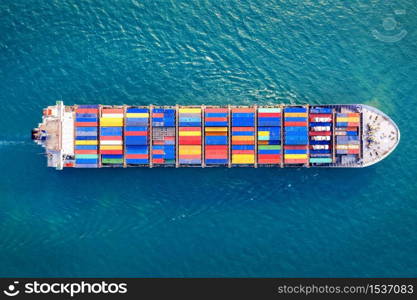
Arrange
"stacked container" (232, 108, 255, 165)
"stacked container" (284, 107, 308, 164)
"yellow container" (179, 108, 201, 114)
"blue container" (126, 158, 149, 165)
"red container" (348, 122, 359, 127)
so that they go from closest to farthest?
"stacked container" (284, 107, 308, 164) → "red container" (348, 122, 359, 127) → "stacked container" (232, 108, 255, 165) → "blue container" (126, 158, 149, 165) → "yellow container" (179, 108, 201, 114)

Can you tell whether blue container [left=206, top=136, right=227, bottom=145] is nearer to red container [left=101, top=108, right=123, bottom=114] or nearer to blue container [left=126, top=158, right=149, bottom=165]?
blue container [left=126, top=158, right=149, bottom=165]

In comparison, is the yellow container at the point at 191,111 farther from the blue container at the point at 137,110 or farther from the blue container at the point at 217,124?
the blue container at the point at 137,110

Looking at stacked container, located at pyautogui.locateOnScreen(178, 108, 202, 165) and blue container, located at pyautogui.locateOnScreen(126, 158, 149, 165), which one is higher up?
stacked container, located at pyautogui.locateOnScreen(178, 108, 202, 165)

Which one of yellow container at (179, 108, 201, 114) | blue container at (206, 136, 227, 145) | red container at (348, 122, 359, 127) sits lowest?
blue container at (206, 136, 227, 145)

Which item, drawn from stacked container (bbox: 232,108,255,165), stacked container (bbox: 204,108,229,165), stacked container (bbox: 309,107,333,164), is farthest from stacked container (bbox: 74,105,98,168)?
stacked container (bbox: 309,107,333,164)

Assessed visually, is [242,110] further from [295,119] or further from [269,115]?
[295,119]

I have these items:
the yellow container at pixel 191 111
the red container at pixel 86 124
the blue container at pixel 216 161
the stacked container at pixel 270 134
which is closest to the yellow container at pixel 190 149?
the blue container at pixel 216 161

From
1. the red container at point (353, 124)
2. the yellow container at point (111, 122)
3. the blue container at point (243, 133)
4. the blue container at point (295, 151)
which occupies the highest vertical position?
the yellow container at point (111, 122)
